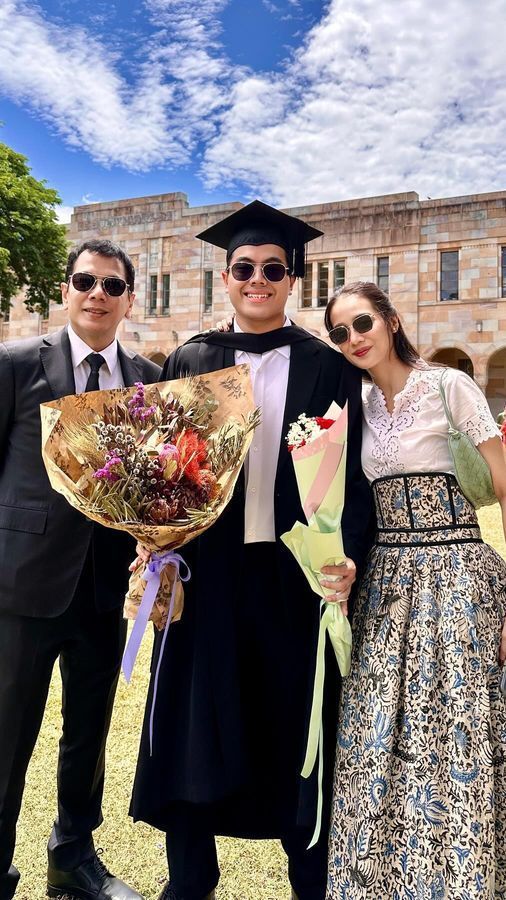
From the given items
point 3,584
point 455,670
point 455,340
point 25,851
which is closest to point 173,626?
point 3,584

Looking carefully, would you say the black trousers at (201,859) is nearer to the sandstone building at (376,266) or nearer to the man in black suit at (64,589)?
the man in black suit at (64,589)

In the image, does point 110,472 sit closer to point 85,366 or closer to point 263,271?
point 85,366

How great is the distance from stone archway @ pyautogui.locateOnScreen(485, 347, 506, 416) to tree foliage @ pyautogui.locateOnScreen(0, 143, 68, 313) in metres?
15.7

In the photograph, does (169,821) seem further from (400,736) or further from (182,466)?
(182,466)

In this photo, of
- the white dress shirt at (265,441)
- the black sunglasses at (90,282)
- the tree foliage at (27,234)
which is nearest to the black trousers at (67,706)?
the white dress shirt at (265,441)

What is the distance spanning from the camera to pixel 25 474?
273 centimetres

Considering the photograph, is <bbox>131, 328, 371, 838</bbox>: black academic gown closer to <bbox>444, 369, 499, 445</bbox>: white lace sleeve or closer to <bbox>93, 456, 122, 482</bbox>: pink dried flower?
<bbox>444, 369, 499, 445</bbox>: white lace sleeve

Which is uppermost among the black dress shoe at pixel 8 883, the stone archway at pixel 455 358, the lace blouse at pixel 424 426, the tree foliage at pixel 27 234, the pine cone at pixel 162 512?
the tree foliage at pixel 27 234

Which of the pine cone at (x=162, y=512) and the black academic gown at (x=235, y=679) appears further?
the black academic gown at (x=235, y=679)

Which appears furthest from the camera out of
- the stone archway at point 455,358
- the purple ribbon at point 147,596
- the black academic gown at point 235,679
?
the stone archway at point 455,358

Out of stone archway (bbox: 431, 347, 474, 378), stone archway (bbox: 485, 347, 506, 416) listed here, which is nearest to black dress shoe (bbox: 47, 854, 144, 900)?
stone archway (bbox: 485, 347, 506, 416)

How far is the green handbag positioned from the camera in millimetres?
2533

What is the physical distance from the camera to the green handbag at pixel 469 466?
253 cm

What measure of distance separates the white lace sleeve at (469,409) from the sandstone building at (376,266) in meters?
19.9
